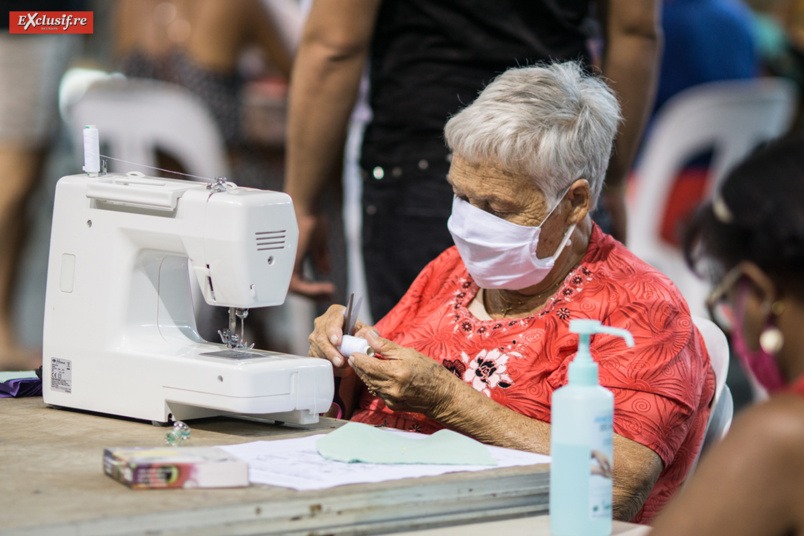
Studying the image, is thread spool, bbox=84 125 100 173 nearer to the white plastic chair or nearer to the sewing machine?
the sewing machine

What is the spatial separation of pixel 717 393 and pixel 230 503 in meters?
1.09

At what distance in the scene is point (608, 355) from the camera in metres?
2.01

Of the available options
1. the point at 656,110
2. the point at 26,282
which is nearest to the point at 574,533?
the point at 656,110

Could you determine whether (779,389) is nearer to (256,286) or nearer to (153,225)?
(256,286)

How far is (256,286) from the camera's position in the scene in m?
1.97

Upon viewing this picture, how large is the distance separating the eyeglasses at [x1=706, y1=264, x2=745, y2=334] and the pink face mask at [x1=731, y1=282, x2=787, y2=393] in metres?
0.01

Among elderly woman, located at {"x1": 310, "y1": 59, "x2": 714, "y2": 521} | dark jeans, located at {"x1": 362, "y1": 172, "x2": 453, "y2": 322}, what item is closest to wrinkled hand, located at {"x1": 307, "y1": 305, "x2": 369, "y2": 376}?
elderly woman, located at {"x1": 310, "y1": 59, "x2": 714, "y2": 521}

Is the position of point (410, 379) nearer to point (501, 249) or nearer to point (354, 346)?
point (354, 346)

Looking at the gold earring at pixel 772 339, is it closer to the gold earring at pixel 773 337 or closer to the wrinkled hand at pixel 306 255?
the gold earring at pixel 773 337

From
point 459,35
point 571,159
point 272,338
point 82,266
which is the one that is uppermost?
point 459,35

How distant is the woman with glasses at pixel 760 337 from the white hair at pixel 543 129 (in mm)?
847

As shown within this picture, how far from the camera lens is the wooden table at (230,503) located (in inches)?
53.6

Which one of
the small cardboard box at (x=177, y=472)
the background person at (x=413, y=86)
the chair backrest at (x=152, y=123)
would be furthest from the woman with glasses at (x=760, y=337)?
the chair backrest at (x=152, y=123)

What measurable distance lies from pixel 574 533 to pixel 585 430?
0.15m
